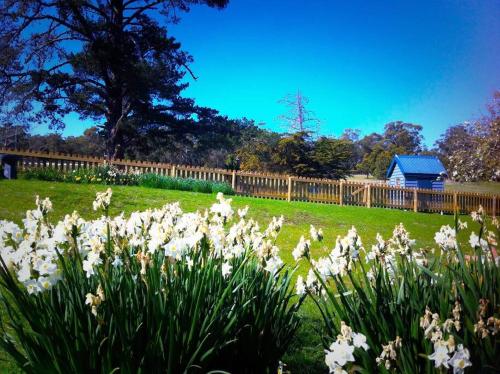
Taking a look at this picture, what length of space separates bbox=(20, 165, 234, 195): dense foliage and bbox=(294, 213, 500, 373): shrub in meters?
9.41

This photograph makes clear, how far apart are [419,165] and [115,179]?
1724 cm

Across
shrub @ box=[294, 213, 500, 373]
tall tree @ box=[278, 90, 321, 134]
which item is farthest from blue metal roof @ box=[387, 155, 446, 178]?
shrub @ box=[294, 213, 500, 373]

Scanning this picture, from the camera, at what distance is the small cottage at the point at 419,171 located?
19.1 meters

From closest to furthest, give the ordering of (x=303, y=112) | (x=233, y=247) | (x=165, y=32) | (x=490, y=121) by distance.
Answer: (x=233, y=247), (x=490, y=121), (x=165, y=32), (x=303, y=112)

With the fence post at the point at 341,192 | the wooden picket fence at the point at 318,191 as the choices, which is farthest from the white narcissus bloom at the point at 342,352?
the fence post at the point at 341,192

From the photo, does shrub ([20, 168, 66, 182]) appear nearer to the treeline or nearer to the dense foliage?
the dense foliage

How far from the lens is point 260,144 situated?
25453 millimetres

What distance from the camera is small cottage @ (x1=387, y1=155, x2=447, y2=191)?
1914 centimetres

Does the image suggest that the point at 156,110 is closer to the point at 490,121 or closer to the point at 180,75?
the point at 180,75

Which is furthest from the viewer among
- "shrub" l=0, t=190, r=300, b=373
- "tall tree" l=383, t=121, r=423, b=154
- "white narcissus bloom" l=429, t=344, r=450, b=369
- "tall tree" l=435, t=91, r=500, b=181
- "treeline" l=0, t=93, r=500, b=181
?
"tall tree" l=383, t=121, r=423, b=154

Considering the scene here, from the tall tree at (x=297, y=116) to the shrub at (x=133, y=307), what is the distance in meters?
22.7

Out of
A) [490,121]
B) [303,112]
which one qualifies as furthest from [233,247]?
[303,112]

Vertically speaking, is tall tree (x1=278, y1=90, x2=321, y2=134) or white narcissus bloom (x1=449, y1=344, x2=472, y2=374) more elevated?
tall tree (x1=278, y1=90, x2=321, y2=134)

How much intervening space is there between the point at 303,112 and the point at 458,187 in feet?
40.2
